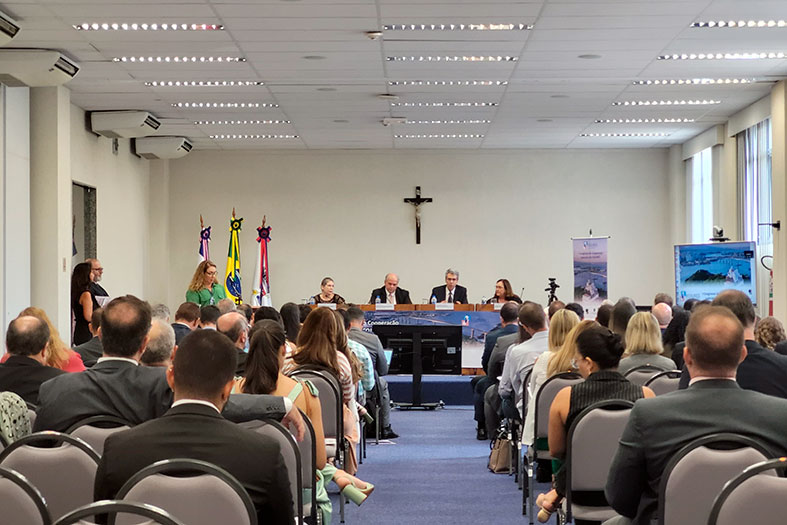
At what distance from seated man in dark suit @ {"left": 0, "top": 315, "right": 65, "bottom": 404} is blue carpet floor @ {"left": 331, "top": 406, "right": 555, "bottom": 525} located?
2.46 metres

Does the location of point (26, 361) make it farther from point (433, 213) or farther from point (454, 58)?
point (433, 213)

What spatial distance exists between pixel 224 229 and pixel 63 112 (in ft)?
22.5

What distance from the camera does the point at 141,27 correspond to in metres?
9.90

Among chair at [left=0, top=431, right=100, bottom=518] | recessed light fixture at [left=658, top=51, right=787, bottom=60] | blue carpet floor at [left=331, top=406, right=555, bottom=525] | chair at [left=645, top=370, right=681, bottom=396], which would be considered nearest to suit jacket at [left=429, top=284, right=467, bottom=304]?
blue carpet floor at [left=331, top=406, right=555, bottom=525]

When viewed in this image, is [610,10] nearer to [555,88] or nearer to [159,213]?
[555,88]

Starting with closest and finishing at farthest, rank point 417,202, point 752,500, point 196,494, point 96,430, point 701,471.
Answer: point 196,494 < point 752,500 < point 701,471 < point 96,430 < point 417,202

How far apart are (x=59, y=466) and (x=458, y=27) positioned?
7451mm

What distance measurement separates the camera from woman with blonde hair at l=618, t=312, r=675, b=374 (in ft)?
20.0

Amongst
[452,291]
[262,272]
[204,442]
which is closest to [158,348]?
[204,442]

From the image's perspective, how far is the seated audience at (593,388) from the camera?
468cm

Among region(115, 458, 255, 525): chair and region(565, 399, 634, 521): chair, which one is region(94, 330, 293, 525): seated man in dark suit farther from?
region(565, 399, 634, 521): chair

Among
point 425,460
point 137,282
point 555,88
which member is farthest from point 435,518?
point 137,282

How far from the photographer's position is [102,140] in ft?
51.8

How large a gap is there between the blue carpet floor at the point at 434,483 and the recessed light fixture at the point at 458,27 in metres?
4.01
